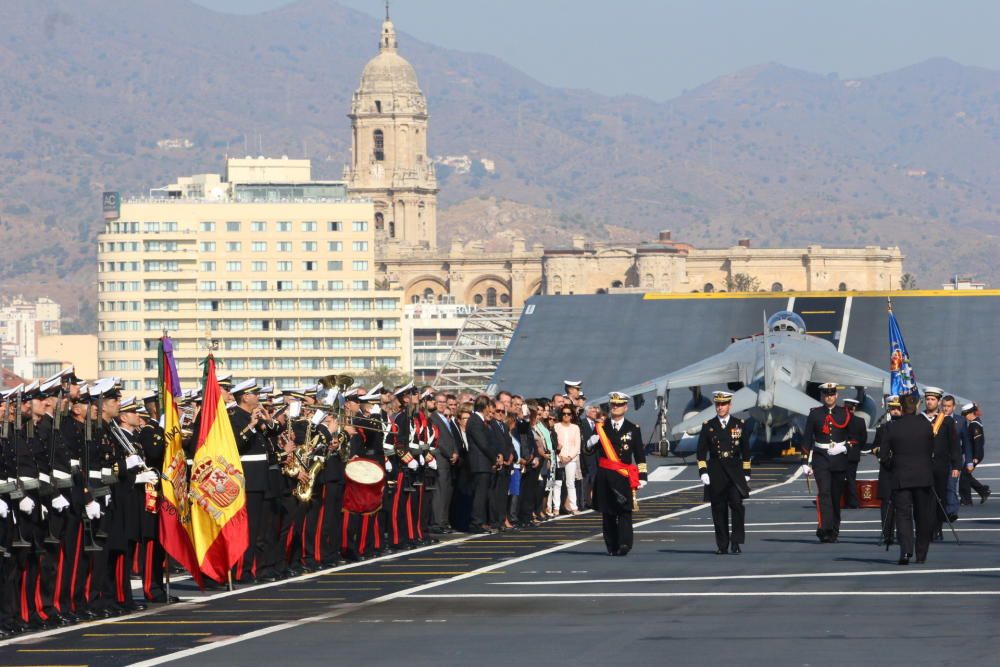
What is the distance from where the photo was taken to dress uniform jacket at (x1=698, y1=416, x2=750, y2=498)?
2320cm

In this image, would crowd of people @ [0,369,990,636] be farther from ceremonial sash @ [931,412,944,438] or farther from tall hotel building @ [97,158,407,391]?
tall hotel building @ [97,158,407,391]

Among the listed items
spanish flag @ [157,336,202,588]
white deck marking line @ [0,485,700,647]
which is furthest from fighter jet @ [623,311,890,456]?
spanish flag @ [157,336,202,588]

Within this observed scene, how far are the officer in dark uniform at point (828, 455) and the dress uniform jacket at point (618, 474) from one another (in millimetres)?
2328

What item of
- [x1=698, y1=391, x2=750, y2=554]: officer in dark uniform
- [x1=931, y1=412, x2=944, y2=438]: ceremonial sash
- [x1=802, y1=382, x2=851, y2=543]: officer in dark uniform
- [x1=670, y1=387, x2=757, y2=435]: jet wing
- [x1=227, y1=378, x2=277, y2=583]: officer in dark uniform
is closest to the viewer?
[x1=227, y1=378, x2=277, y2=583]: officer in dark uniform

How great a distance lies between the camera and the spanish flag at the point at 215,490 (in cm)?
1948

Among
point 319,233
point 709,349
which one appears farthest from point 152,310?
point 709,349

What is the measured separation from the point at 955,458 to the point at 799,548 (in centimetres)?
211

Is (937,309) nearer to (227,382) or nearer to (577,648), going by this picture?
(227,382)

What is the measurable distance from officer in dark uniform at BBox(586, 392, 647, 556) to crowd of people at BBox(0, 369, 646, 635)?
0.06ft

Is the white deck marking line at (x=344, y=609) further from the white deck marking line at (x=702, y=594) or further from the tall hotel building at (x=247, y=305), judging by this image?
the tall hotel building at (x=247, y=305)

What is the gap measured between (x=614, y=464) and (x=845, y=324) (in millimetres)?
47570

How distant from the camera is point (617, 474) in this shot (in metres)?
22.9

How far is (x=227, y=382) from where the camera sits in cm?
2080

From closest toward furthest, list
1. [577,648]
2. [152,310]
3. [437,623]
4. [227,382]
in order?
[577,648] < [437,623] < [227,382] < [152,310]
